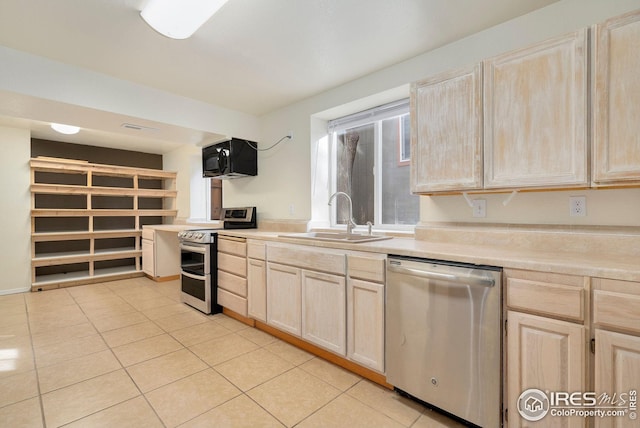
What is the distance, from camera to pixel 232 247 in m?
3.07

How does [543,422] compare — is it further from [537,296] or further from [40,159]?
[40,159]

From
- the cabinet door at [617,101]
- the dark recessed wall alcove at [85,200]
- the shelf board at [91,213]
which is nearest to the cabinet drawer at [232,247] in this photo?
the cabinet door at [617,101]

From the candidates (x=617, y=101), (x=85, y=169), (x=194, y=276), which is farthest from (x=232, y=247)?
(x=85, y=169)

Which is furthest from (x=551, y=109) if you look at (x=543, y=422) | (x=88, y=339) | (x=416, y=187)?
(x=88, y=339)

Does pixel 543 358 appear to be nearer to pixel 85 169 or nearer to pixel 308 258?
pixel 308 258

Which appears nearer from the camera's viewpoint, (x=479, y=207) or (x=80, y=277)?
(x=479, y=207)

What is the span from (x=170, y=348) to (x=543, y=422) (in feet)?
8.35

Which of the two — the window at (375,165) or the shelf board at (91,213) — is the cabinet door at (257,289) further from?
the shelf board at (91,213)

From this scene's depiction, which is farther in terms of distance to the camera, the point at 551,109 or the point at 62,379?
the point at 62,379

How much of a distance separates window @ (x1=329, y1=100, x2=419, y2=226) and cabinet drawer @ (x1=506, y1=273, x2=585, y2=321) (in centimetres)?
131

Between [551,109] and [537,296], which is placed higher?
[551,109]

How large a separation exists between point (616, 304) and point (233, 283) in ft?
9.31

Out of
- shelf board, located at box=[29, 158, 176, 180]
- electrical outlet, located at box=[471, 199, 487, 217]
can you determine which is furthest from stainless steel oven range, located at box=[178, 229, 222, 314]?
electrical outlet, located at box=[471, 199, 487, 217]

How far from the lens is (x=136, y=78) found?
107 inches
